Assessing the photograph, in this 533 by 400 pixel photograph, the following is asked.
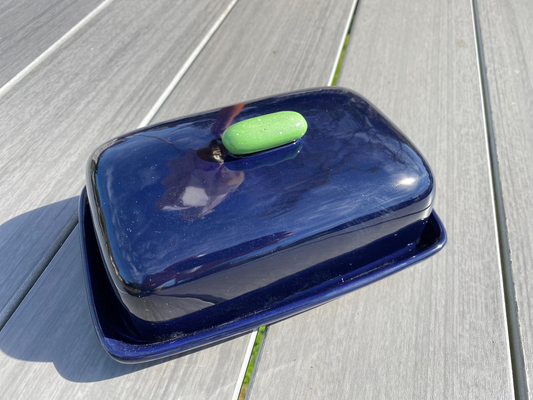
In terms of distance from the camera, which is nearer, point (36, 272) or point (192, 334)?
point (192, 334)

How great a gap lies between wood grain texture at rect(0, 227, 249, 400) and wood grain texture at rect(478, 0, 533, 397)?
359 mm

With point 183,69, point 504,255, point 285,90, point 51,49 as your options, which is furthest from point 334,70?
point 51,49

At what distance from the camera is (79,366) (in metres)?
0.46

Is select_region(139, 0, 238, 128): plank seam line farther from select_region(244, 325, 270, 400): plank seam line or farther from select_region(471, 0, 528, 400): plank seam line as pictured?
select_region(471, 0, 528, 400): plank seam line

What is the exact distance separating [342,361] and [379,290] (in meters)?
0.11

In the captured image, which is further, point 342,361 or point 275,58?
point 275,58

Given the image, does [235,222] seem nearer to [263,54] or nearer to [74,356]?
[74,356]

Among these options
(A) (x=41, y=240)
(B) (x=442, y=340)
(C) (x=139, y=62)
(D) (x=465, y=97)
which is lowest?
(B) (x=442, y=340)

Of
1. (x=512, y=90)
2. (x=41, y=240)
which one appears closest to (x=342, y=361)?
(x=41, y=240)

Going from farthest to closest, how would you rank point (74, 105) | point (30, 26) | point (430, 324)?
point (30, 26)
point (74, 105)
point (430, 324)

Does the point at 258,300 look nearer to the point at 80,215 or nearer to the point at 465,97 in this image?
the point at 80,215

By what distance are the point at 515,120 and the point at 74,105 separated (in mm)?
826

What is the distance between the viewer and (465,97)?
0.79 metres

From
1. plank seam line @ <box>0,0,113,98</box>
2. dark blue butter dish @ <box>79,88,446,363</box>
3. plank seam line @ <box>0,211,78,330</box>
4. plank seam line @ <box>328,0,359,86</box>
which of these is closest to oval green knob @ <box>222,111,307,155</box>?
dark blue butter dish @ <box>79,88,446,363</box>
